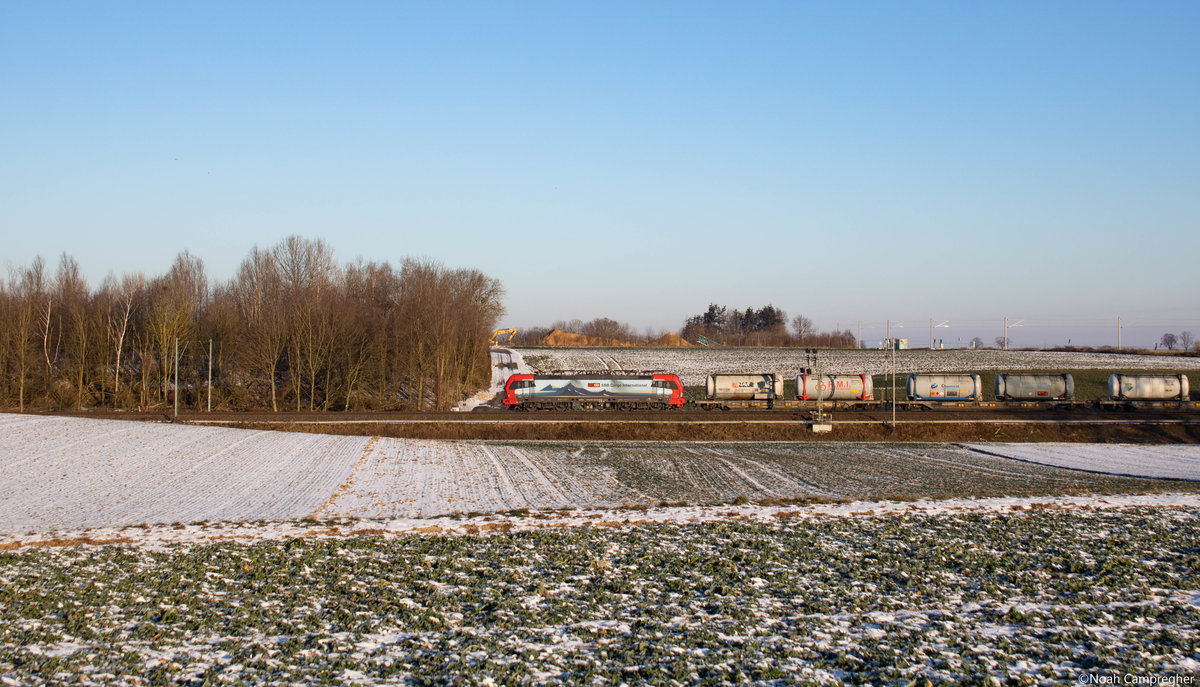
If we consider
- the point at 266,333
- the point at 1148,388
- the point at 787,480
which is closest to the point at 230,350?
the point at 266,333

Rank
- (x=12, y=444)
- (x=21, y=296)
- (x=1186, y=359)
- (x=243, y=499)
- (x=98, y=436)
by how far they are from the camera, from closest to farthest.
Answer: (x=243, y=499) < (x=12, y=444) < (x=98, y=436) < (x=21, y=296) < (x=1186, y=359)

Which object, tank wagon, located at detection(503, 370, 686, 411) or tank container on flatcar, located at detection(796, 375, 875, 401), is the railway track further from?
tank container on flatcar, located at detection(796, 375, 875, 401)

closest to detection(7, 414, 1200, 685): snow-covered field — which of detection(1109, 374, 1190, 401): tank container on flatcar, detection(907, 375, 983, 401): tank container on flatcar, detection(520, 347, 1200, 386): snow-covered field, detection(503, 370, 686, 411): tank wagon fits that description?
detection(503, 370, 686, 411): tank wagon

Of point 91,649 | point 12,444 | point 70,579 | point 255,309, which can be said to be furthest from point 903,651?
point 255,309

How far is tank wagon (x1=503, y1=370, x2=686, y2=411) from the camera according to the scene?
170ft

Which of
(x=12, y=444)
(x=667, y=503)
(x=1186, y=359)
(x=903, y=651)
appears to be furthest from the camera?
(x=1186, y=359)

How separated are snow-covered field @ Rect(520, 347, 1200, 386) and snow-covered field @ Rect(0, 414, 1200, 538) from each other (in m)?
51.6

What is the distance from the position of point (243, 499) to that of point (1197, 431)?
50.8 m

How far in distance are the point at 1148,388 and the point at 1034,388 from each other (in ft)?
28.1

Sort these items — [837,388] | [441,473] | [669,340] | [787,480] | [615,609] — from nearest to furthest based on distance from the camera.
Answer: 1. [615,609]
2. [787,480]
3. [441,473]
4. [837,388]
5. [669,340]

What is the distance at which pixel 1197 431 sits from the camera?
44.0 metres

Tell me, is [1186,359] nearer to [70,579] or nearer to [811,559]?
[811,559]

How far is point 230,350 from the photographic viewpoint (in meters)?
60.0

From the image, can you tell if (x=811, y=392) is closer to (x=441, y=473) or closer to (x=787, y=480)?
(x=787, y=480)
